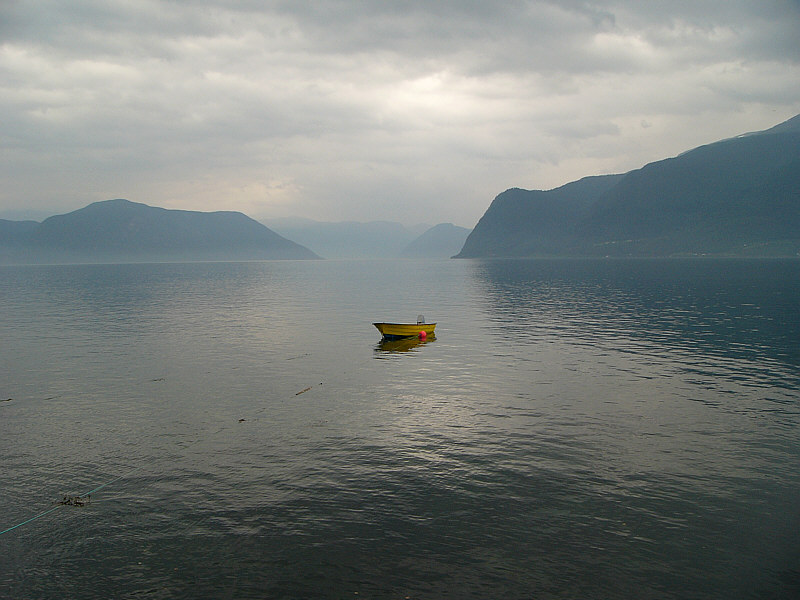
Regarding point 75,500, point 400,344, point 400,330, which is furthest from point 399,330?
point 75,500

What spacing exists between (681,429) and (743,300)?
92.1 metres

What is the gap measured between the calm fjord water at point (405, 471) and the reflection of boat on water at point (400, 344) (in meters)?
2.76

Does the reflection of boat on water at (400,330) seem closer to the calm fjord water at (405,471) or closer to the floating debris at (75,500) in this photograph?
the calm fjord water at (405,471)

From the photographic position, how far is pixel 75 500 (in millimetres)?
25016

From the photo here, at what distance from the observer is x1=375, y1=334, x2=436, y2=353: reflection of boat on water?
216ft

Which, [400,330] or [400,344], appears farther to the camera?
[400,330]

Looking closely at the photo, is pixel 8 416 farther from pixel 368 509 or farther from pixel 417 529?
pixel 417 529

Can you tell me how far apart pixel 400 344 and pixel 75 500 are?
46786 millimetres

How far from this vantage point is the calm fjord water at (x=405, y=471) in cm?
1930

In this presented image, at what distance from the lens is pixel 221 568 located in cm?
1955

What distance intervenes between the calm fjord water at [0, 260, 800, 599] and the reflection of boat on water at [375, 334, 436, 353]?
9.05 ft

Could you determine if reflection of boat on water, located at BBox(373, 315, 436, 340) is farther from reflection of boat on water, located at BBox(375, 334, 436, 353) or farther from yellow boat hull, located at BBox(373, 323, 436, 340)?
reflection of boat on water, located at BBox(375, 334, 436, 353)

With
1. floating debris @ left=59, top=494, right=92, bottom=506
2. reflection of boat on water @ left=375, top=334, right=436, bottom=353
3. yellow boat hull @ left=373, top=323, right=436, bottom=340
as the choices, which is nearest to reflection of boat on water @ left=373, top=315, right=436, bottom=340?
yellow boat hull @ left=373, top=323, right=436, bottom=340

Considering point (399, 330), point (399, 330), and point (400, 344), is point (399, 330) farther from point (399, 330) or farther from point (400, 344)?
point (400, 344)
